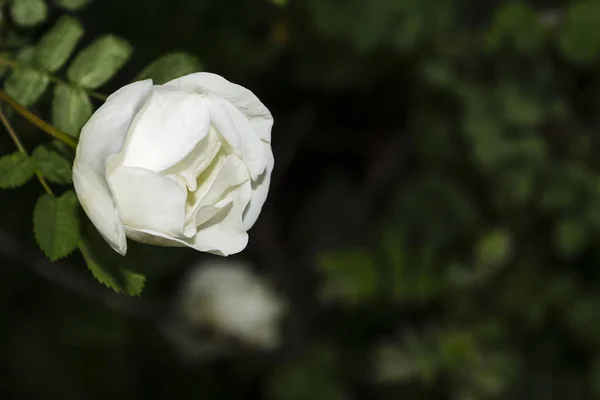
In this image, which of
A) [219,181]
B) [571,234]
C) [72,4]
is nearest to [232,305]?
[571,234]

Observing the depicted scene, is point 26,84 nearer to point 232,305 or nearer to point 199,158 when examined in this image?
point 199,158

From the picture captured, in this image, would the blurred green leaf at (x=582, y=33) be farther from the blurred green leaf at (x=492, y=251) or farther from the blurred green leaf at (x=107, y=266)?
the blurred green leaf at (x=107, y=266)

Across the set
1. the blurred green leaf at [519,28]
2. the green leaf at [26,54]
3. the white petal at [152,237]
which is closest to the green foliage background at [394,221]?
the blurred green leaf at [519,28]

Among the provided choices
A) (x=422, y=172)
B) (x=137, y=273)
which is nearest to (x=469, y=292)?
(x=422, y=172)

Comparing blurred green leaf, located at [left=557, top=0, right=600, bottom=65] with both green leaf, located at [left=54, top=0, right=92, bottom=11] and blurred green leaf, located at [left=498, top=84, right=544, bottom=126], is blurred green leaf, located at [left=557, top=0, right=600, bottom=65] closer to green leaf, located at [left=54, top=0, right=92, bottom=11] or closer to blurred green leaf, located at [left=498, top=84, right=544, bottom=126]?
blurred green leaf, located at [left=498, top=84, right=544, bottom=126]

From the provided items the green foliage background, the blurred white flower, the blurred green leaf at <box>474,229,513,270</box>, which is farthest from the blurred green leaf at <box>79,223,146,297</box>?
the blurred white flower

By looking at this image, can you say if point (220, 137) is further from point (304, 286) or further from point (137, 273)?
point (304, 286)
